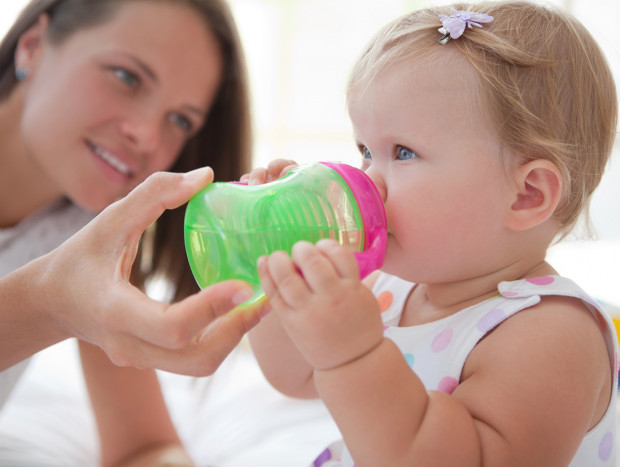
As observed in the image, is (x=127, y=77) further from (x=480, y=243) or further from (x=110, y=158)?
(x=480, y=243)

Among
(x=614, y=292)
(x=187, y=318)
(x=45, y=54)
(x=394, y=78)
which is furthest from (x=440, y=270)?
(x=614, y=292)

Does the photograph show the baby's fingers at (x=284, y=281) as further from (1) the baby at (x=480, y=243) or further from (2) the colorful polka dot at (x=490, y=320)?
(2) the colorful polka dot at (x=490, y=320)

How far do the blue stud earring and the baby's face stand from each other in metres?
1.07

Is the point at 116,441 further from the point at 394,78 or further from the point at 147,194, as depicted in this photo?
the point at 394,78

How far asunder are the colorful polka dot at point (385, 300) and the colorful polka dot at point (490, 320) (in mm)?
258

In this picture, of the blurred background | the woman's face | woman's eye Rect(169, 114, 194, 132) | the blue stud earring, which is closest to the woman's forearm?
the woman's face

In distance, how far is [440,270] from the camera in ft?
3.05

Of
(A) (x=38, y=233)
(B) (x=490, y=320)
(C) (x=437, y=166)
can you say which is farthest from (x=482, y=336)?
(A) (x=38, y=233)

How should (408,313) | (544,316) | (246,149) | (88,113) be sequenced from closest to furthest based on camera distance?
1. (544,316)
2. (408,313)
3. (88,113)
4. (246,149)

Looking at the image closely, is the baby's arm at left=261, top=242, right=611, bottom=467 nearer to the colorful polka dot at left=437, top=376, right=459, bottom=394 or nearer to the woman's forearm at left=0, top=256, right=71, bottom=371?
the colorful polka dot at left=437, top=376, right=459, bottom=394

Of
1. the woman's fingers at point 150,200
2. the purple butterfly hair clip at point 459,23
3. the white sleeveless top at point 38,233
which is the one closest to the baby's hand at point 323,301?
the woman's fingers at point 150,200

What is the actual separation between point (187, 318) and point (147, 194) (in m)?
0.18

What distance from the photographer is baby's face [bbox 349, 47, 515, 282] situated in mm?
879

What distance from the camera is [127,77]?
1491 millimetres
